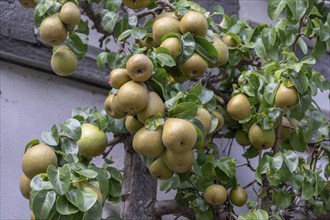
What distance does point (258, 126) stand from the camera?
206 centimetres

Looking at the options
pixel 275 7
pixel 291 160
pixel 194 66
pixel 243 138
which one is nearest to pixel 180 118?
pixel 194 66

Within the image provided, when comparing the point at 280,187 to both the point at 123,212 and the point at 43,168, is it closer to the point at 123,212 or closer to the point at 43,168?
the point at 123,212

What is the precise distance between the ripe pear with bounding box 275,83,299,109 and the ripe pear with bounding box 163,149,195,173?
341 mm

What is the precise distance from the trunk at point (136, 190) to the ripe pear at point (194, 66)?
0.35m

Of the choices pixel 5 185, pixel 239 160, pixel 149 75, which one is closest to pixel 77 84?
pixel 5 185

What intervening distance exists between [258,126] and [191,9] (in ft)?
1.33

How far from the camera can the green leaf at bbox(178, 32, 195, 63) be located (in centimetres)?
181

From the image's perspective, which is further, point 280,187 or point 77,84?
point 77,84

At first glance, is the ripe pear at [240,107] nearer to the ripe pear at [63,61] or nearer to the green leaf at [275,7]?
the green leaf at [275,7]

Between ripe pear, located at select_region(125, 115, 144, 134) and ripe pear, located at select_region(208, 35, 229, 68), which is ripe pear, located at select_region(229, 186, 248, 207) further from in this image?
ripe pear, located at select_region(125, 115, 144, 134)

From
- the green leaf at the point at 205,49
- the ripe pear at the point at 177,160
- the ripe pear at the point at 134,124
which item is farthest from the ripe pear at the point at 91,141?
the green leaf at the point at 205,49

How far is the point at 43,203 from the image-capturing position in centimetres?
146

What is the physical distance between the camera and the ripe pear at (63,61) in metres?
1.86

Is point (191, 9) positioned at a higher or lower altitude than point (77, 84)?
higher
